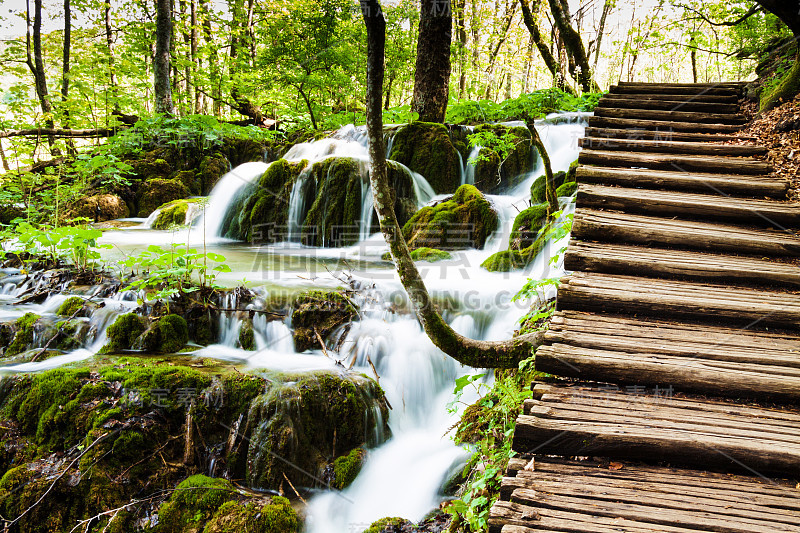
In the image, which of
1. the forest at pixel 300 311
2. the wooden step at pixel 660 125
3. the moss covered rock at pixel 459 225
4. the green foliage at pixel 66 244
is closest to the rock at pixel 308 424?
the forest at pixel 300 311

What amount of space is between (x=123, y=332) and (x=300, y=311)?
193 centimetres

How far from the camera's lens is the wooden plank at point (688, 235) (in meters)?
3.50

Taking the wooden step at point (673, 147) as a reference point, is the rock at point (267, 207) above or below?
below

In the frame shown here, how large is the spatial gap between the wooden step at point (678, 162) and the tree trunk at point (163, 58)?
11.7m

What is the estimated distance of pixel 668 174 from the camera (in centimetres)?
468

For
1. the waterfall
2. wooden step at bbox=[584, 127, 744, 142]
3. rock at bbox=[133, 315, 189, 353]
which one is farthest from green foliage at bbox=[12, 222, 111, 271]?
wooden step at bbox=[584, 127, 744, 142]

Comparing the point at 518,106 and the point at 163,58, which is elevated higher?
the point at 163,58

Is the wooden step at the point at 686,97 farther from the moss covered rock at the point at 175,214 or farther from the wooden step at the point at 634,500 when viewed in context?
the moss covered rock at the point at 175,214

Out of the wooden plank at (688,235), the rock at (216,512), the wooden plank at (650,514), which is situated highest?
the wooden plank at (688,235)

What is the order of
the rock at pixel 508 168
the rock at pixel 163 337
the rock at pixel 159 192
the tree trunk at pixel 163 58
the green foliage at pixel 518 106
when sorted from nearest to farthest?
the rock at pixel 163 337
the rock at pixel 508 168
the rock at pixel 159 192
the green foliage at pixel 518 106
the tree trunk at pixel 163 58

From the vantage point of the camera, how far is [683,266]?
3.26 metres

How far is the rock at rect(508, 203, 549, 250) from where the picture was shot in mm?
6852

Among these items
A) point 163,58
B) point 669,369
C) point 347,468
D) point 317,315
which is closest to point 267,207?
point 317,315

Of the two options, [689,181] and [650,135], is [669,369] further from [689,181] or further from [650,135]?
[650,135]
